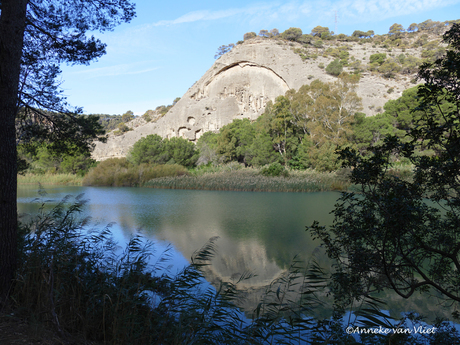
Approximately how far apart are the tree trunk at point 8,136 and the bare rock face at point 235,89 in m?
43.0

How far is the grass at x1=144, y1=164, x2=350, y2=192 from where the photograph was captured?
19.9 meters

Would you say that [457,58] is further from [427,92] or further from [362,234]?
[362,234]

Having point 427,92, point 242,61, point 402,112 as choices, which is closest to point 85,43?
point 427,92

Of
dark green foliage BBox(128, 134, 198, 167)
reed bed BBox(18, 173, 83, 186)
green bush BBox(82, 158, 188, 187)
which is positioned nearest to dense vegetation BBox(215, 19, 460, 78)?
dark green foliage BBox(128, 134, 198, 167)

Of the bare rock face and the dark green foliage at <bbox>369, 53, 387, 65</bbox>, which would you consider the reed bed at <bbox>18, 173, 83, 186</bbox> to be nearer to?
the bare rock face

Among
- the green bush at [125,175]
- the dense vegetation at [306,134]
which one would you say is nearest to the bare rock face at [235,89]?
the dense vegetation at [306,134]

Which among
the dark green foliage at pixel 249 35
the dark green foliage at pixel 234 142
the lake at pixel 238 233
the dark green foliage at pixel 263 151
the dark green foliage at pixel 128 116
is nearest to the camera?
the lake at pixel 238 233

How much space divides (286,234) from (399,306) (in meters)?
4.25

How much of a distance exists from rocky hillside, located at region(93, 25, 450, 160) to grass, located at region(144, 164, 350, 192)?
24476mm

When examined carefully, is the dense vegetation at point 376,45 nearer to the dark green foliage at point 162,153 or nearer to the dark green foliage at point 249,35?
the dark green foliage at point 249,35

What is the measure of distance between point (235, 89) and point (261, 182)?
32.2m

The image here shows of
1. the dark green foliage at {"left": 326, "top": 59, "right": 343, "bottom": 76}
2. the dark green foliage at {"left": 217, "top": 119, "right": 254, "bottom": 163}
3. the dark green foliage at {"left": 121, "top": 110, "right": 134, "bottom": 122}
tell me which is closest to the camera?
the dark green foliage at {"left": 217, "top": 119, "right": 254, "bottom": 163}

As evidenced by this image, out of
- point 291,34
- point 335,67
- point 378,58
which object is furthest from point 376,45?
point 335,67

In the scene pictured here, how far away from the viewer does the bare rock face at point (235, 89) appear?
1820 inches
